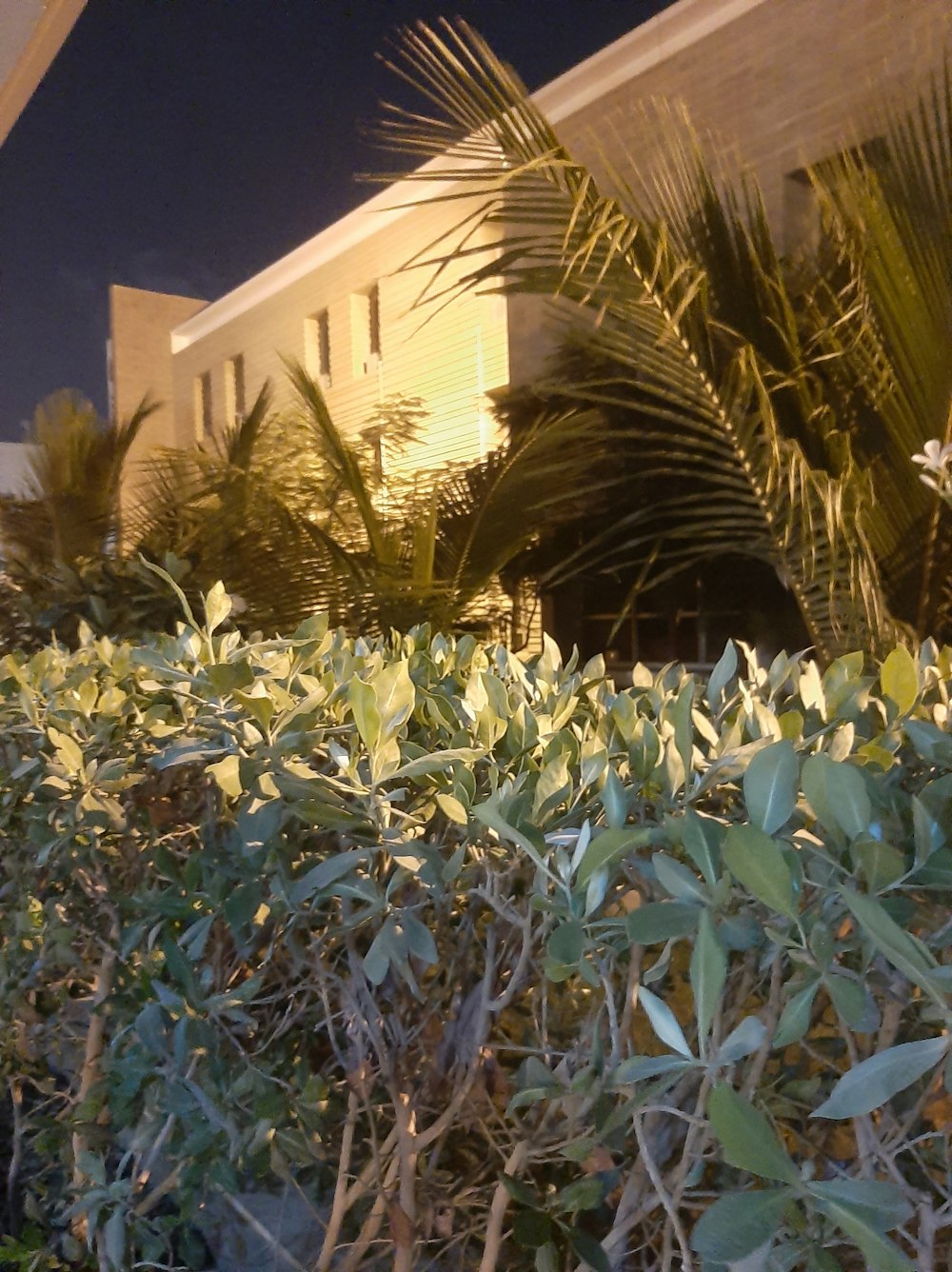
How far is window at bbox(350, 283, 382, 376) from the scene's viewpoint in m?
8.14

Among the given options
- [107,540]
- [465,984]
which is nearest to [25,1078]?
[465,984]

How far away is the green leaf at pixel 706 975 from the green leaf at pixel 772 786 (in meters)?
0.10

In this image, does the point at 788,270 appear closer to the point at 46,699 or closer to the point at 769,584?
the point at 769,584

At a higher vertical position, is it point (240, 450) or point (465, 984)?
point (240, 450)

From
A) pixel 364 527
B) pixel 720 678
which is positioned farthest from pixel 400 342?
pixel 720 678

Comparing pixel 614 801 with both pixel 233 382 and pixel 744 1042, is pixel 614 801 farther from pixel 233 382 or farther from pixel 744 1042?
pixel 233 382

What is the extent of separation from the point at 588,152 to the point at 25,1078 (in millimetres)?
5002

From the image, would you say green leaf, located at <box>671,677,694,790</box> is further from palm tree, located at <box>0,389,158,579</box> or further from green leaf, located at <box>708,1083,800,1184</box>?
palm tree, located at <box>0,389,158,579</box>

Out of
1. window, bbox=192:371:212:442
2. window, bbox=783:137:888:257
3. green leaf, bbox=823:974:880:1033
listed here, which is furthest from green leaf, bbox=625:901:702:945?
window, bbox=192:371:212:442

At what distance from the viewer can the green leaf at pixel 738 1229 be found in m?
0.55

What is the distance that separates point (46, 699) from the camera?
65.0 inches

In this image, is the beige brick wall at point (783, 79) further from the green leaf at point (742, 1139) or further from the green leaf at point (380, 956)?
the green leaf at point (742, 1139)

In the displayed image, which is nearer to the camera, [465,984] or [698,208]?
[465,984]

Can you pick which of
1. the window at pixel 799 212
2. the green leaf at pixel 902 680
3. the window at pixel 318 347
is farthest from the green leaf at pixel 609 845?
the window at pixel 318 347
